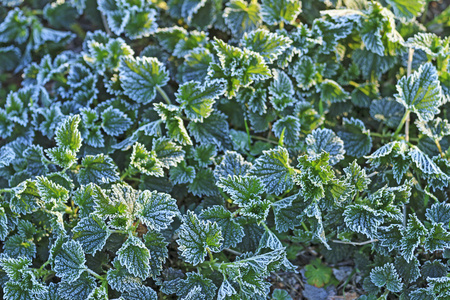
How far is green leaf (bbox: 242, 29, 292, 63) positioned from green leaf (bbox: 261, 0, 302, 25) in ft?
0.87

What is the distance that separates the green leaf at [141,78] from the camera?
304 cm

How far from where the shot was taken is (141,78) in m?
3.08

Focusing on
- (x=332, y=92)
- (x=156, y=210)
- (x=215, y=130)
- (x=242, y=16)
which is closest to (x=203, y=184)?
(x=215, y=130)

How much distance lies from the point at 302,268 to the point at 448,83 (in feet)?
5.02

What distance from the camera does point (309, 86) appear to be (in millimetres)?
3215

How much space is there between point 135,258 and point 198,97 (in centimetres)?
106

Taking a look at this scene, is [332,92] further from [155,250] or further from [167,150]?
[155,250]

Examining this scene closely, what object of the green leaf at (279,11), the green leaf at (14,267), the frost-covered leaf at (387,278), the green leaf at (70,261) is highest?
the green leaf at (279,11)

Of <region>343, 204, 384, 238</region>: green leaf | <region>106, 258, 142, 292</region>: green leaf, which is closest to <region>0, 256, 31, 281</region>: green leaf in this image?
<region>106, 258, 142, 292</region>: green leaf

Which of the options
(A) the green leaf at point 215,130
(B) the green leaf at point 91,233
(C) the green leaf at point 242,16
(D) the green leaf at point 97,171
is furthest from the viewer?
(C) the green leaf at point 242,16

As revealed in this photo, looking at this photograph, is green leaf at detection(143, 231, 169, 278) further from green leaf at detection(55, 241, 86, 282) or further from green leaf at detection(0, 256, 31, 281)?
green leaf at detection(0, 256, 31, 281)

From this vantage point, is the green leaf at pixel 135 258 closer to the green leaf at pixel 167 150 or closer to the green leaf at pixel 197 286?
the green leaf at pixel 197 286

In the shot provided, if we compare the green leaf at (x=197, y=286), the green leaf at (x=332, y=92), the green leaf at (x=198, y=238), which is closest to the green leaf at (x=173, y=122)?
the green leaf at (x=198, y=238)

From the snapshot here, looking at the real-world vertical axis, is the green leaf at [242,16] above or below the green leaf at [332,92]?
above
